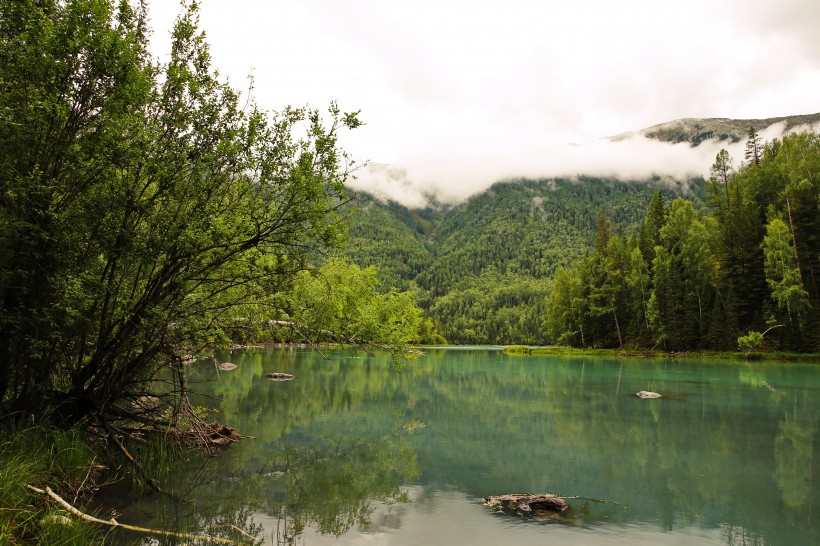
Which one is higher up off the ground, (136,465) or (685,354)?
(136,465)

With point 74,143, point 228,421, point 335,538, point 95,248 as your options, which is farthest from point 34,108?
point 228,421

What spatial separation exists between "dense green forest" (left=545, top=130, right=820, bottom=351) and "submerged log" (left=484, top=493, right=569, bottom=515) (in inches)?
2463

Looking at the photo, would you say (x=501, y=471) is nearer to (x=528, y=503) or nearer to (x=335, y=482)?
(x=528, y=503)

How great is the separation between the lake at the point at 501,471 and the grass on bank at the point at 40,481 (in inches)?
59.7

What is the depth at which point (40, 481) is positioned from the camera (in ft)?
31.5

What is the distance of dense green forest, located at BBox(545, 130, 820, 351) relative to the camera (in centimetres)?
6431

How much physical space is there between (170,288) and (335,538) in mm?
6844

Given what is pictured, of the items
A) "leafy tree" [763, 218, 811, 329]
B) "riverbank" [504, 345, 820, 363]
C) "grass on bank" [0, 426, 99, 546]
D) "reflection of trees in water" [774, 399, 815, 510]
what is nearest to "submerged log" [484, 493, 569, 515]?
"reflection of trees in water" [774, 399, 815, 510]

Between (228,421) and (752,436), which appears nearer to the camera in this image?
(752,436)

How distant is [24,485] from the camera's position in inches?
326

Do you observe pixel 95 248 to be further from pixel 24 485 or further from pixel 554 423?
pixel 554 423

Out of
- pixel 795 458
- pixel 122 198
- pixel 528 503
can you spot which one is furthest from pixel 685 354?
pixel 122 198

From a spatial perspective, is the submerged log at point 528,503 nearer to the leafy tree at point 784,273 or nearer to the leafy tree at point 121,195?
the leafy tree at point 121,195

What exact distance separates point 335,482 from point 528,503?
18.7 ft
